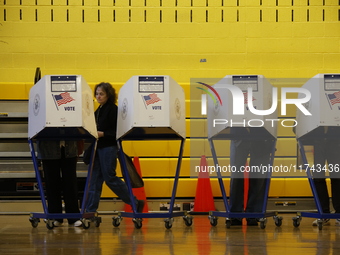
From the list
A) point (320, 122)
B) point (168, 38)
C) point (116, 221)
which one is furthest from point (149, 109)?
point (168, 38)

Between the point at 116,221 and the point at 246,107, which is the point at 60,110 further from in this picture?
the point at 246,107

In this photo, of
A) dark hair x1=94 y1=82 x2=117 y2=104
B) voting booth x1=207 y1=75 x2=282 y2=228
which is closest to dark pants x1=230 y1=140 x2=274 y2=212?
voting booth x1=207 y1=75 x2=282 y2=228

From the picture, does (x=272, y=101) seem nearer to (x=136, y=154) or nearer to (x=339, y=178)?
(x=339, y=178)

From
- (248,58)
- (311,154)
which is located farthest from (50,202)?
(248,58)

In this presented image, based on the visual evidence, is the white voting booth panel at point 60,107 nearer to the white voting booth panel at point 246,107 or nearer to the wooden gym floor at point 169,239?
the wooden gym floor at point 169,239

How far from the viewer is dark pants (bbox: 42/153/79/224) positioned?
4895 mm

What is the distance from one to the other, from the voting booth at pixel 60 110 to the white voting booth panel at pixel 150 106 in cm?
27

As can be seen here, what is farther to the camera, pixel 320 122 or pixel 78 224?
pixel 78 224

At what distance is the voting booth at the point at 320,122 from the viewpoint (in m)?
4.62

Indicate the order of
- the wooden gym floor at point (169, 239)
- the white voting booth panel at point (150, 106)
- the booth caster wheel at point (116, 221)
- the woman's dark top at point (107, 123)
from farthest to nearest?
the woman's dark top at point (107, 123) → the booth caster wheel at point (116, 221) → the white voting booth panel at point (150, 106) → the wooden gym floor at point (169, 239)

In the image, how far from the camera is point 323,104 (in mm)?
4629

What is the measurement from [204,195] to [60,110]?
7.09ft

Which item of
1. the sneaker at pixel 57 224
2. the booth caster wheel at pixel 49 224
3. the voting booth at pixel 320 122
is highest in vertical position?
the voting booth at pixel 320 122

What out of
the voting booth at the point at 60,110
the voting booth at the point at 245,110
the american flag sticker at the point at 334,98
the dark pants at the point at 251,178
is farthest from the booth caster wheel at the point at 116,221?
the american flag sticker at the point at 334,98
